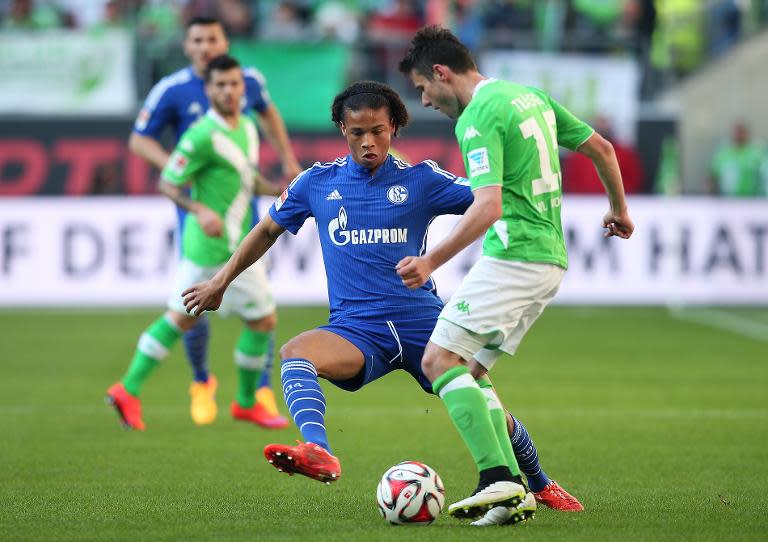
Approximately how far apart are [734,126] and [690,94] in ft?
6.98

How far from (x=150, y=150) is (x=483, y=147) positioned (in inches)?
175

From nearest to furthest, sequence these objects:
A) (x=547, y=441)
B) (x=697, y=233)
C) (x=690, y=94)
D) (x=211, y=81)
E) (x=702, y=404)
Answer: (x=547, y=441), (x=211, y=81), (x=702, y=404), (x=697, y=233), (x=690, y=94)

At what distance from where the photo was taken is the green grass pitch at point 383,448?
5418mm

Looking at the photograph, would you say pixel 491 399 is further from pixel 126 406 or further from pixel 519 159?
pixel 126 406

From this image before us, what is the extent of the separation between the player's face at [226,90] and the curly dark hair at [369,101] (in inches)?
106

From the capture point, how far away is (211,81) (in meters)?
8.62

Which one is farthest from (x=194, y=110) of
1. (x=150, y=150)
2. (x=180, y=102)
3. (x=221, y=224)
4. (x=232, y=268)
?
(x=232, y=268)

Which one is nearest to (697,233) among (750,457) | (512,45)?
(512,45)

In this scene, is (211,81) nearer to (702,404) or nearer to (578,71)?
(702,404)

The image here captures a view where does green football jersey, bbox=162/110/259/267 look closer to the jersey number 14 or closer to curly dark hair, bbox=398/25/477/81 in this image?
curly dark hair, bbox=398/25/477/81

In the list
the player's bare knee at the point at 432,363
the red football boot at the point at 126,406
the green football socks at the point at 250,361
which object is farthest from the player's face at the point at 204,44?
the player's bare knee at the point at 432,363

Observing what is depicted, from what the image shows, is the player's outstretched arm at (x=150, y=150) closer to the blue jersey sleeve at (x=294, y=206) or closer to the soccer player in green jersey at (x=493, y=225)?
the blue jersey sleeve at (x=294, y=206)

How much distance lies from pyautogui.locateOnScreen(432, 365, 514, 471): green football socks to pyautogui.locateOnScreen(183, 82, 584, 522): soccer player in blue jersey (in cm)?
40

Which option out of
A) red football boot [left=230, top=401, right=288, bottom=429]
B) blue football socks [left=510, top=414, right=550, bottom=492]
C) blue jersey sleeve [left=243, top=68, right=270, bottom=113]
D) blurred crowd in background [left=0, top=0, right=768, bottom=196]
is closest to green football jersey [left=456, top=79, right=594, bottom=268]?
blue football socks [left=510, top=414, right=550, bottom=492]
